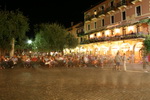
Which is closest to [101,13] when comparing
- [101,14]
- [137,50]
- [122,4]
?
[101,14]

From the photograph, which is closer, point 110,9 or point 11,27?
point 11,27

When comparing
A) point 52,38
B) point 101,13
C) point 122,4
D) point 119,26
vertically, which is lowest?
point 52,38

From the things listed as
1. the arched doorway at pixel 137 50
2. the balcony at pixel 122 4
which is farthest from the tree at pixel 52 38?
the arched doorway at pixel 137 50

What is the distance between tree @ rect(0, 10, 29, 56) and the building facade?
15817 millimetres

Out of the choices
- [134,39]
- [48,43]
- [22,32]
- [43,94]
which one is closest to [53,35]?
[48,43]

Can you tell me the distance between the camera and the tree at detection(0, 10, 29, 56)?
84.4 ft

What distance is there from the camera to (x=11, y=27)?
25.9 metres

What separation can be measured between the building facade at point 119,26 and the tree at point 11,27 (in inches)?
623

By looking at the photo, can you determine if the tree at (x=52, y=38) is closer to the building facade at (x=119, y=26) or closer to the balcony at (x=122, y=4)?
the building facade at (x=119, y=26)

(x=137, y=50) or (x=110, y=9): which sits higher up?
(x=110, y=9)

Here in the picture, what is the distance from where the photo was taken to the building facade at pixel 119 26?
27.1 metres

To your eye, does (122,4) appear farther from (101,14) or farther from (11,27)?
(11,27)

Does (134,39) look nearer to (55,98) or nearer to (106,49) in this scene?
(106,49)

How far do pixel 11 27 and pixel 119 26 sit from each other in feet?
59.5
